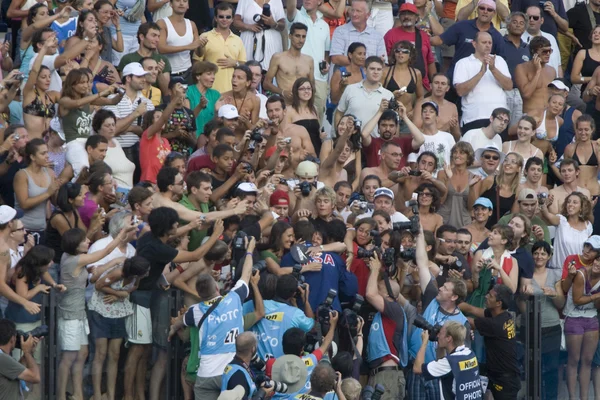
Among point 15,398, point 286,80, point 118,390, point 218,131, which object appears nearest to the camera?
point 15,398

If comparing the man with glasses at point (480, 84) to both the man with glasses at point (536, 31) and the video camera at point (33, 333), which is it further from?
the video camera at point (33, 333)

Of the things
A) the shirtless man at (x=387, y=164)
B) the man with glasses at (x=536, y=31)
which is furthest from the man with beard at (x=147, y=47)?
the man with glasses at (x=536, y=31)

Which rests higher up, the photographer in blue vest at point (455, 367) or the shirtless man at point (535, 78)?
the shirtless man at point (535, 78)

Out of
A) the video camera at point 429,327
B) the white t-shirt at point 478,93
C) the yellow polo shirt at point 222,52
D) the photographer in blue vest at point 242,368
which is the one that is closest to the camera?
the photographer in blue vest at point 242,368

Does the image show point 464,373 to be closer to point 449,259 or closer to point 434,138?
point 449,259

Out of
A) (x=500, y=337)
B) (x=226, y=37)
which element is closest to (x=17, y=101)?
(x=226, y=37)

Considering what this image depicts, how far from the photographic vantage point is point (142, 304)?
41.3ft

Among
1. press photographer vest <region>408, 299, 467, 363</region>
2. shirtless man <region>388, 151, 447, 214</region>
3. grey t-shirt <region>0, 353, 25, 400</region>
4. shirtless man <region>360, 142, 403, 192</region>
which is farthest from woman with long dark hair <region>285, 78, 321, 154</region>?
grey t-shirt <region>0, 353, 25, 400</region>

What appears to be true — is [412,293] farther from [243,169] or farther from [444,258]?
[243,169]

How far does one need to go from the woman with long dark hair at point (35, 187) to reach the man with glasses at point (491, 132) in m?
5.32

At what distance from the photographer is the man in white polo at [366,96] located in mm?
16484

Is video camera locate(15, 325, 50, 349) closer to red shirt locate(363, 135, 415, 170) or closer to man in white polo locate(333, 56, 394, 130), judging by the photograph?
red shirt locate(363, 135, 415, 170)

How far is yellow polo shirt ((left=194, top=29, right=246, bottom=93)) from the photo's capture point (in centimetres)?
1695

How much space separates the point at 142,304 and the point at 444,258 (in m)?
3.09
